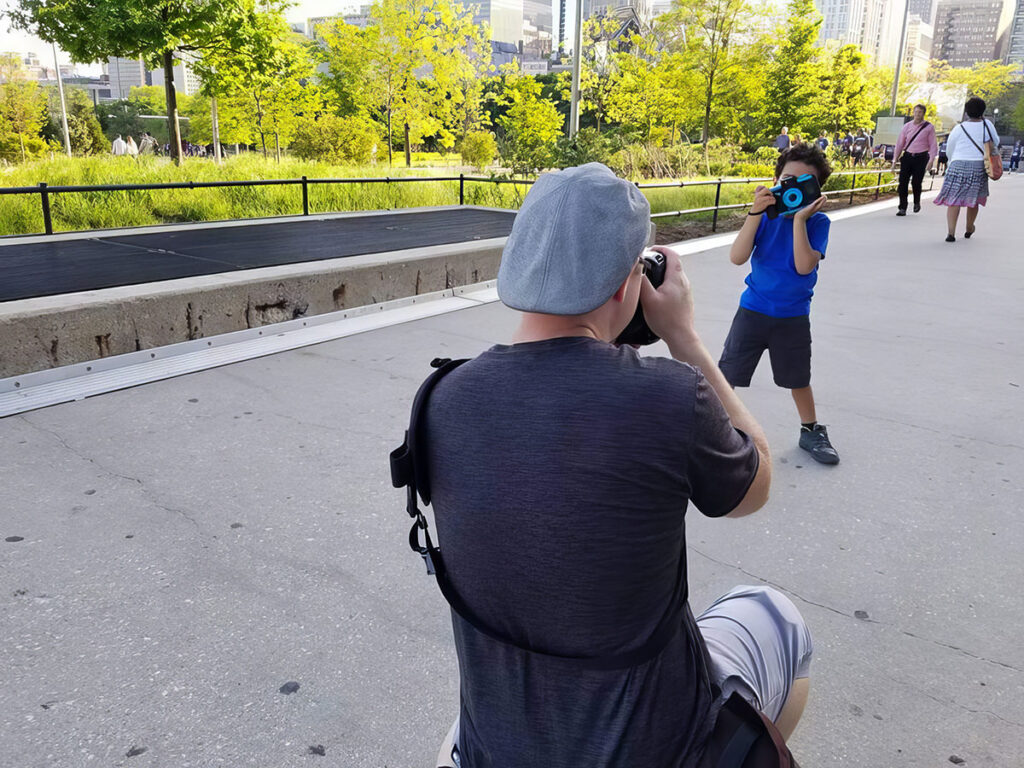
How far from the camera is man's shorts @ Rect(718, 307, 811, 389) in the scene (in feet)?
13.6

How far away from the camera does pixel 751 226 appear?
3.99 m

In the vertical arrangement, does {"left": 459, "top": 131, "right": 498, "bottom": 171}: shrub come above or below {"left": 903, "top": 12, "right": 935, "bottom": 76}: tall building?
below

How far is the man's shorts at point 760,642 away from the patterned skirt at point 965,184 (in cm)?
1113

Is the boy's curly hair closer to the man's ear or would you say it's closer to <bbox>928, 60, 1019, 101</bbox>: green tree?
the man's ear

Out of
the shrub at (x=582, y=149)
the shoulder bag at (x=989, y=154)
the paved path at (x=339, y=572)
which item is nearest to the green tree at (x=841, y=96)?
the shrub at (x=582, y=149)

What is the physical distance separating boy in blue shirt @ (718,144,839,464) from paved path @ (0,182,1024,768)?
0.34 metres

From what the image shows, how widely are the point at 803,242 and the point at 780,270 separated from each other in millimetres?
212

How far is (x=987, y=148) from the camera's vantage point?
1085 cm

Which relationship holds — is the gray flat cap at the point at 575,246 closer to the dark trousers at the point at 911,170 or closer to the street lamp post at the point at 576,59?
the dark trousers at the point at 911,170

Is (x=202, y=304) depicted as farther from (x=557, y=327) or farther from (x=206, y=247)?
(x=557, y=327)

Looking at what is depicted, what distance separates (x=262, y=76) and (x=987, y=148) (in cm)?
1712

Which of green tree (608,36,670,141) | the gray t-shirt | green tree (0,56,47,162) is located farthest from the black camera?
green tree (0,56,47,162)

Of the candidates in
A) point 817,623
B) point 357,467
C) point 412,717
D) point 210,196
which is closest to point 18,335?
point 357,467

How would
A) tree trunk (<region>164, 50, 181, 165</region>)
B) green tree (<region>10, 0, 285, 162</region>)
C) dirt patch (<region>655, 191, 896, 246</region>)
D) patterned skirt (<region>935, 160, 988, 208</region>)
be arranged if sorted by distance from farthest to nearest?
tree trunk (<region>164, 50, 181, 165</region>) → green tree (<region>10, 0, 285, 162</region>) → dirt patch (<region>655, 191, 896, 246</region>) → patterned skirt (<region>935, 160, 988, 208</region>)
